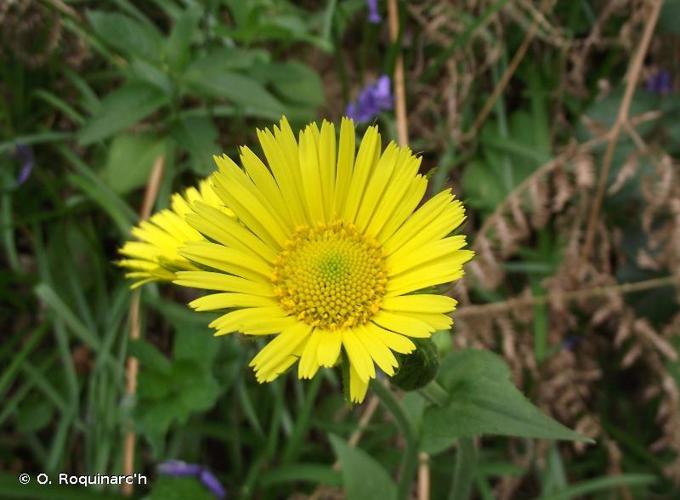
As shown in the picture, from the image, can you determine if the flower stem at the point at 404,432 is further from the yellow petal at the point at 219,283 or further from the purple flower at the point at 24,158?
the purple flower at the point at 24,158

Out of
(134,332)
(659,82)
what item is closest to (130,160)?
(134,332)

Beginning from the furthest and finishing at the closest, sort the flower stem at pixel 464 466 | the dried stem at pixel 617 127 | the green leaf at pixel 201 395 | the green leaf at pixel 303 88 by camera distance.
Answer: the green leaf at pixel 303 88 < the dried stem at pixel 617 127 < the green leaf at pixel 201 395 < the flower stem at pixel 464 466

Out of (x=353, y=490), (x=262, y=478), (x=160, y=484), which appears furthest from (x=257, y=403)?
(x=353, y=490)

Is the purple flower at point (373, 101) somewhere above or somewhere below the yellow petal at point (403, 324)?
above

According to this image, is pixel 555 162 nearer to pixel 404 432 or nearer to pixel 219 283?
pixel 404 432

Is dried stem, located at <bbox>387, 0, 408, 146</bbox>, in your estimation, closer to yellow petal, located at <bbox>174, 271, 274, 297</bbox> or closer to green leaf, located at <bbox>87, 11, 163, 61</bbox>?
green leaf, located at <bbox>87, 11, 163, 61</bbox>

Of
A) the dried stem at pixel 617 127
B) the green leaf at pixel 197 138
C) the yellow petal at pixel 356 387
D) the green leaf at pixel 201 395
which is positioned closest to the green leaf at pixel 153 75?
the green leaf at pixel 197 138

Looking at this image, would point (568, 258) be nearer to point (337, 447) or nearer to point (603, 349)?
point (603, 349)
